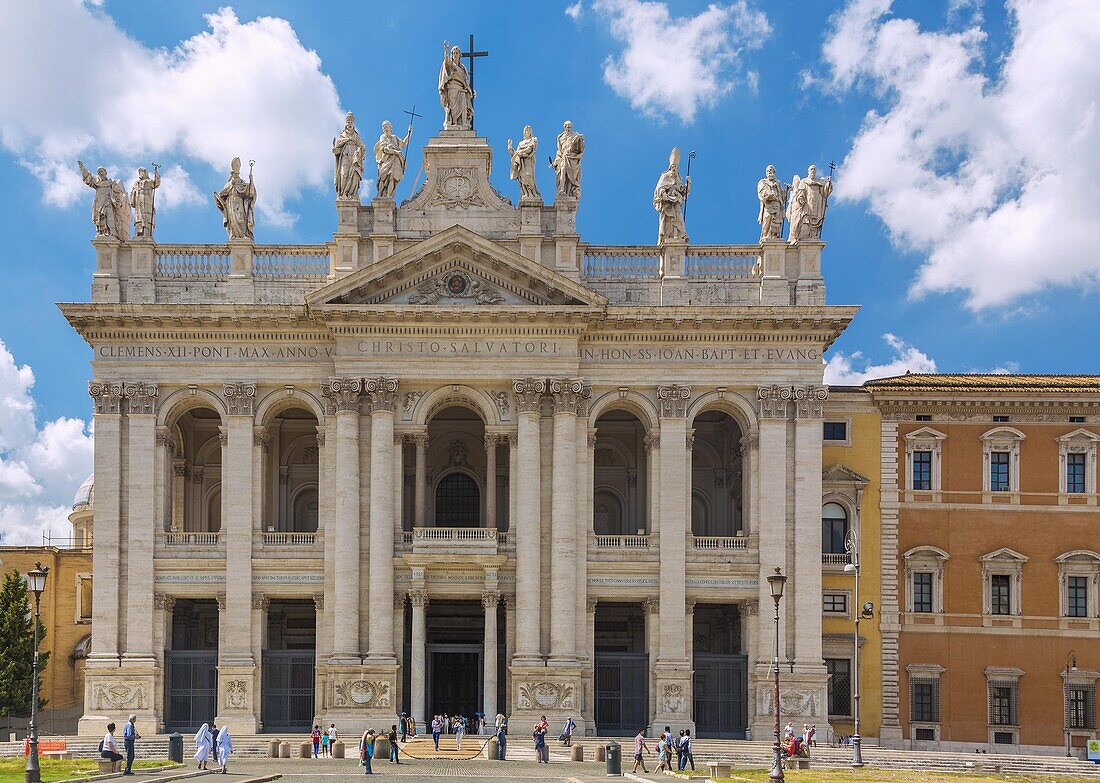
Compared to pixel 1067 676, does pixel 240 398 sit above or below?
above

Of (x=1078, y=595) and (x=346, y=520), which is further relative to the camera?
(x=1078, y=595)

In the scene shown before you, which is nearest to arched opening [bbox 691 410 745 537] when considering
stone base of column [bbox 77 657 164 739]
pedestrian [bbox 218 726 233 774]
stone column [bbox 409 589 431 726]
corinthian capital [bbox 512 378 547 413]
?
corinthian capital [bbox 512 378 547 413]

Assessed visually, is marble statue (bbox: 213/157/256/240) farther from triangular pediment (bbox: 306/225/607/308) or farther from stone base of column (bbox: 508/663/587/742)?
stone base of column (bbox: 508/663/587/742)

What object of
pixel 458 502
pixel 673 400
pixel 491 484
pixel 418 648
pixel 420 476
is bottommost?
pixel 418 648

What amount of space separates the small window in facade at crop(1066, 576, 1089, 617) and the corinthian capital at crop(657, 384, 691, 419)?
17863 mm

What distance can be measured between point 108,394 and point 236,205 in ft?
29.2

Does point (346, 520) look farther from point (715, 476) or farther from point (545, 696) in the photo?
point (715, 476)

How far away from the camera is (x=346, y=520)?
171 feet

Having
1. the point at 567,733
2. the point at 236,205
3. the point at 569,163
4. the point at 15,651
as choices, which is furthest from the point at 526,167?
the point at 15,651

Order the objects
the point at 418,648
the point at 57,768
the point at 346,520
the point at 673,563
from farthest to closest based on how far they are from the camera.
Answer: the point at 673,563
the point at 346,520
the point at 418,648
the point at 57,768

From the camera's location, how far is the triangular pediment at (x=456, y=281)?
170 ft

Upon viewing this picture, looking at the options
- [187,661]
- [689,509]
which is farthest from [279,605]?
[689,509]

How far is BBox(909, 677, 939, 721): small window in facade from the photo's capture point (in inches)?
2205

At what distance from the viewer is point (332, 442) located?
5312cm
